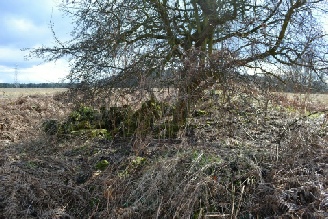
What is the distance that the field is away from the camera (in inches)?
153

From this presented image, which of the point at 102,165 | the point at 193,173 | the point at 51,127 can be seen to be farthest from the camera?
the point at 51,127

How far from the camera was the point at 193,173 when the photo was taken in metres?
4.21

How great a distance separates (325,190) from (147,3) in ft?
14.5

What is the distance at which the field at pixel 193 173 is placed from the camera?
3885mm

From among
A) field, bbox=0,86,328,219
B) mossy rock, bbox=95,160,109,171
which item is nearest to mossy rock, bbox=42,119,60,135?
field, bbox=0,86,328,219

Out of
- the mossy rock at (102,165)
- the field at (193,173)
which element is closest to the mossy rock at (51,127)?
the field at (193,173)

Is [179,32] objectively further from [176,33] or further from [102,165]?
[102,165]

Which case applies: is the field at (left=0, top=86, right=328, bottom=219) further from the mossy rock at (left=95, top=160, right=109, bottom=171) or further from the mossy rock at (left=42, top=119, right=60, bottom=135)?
the mossy rock at (left=42, top=119, right=60, bottom=135)

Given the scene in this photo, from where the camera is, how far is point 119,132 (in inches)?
260

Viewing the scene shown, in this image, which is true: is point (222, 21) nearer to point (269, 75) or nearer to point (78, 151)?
point (269, 75)

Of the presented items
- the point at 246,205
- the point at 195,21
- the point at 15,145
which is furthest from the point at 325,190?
the point at 15,145

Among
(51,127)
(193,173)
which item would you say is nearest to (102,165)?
(193,173)

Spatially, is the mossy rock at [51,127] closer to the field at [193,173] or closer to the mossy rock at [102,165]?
the field at [193,173]

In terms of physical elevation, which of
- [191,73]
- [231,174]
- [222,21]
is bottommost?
[231,174]
